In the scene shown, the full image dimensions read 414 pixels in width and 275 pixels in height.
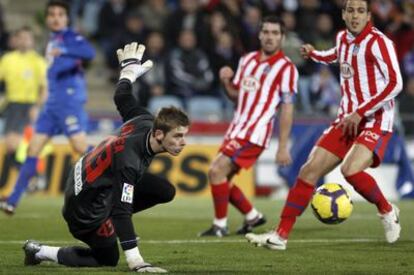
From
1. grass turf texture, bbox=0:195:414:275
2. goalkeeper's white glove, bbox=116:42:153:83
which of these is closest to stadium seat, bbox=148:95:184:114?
grass turf texture, bbox=0:195:414:275

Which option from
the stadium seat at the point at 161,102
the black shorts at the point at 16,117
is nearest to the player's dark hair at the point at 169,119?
the black shorts at the point at 16,117

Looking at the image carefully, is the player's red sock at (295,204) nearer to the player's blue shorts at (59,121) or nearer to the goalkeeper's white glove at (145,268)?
the goalkeeper's white glove at (145,268)

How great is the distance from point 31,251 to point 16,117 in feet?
29.0

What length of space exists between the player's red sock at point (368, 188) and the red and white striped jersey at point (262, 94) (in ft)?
5.60

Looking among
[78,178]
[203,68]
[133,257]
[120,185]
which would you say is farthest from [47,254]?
[203,68]

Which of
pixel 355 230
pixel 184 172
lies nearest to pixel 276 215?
pixel 355 230

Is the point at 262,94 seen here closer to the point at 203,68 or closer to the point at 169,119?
the point at 169,119

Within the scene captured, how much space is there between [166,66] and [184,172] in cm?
351

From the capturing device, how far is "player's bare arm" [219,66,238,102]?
1108cm

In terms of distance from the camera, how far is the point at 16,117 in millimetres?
16734

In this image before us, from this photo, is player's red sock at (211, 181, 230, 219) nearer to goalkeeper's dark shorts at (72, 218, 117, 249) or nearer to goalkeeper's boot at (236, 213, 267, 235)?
goalkeeper's boot at (236, 213, 267, 235)

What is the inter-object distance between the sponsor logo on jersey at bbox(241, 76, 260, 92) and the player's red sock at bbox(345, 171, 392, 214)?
6.30 feet

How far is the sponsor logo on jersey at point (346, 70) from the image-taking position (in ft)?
31.7

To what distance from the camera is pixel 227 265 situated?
8227mm
